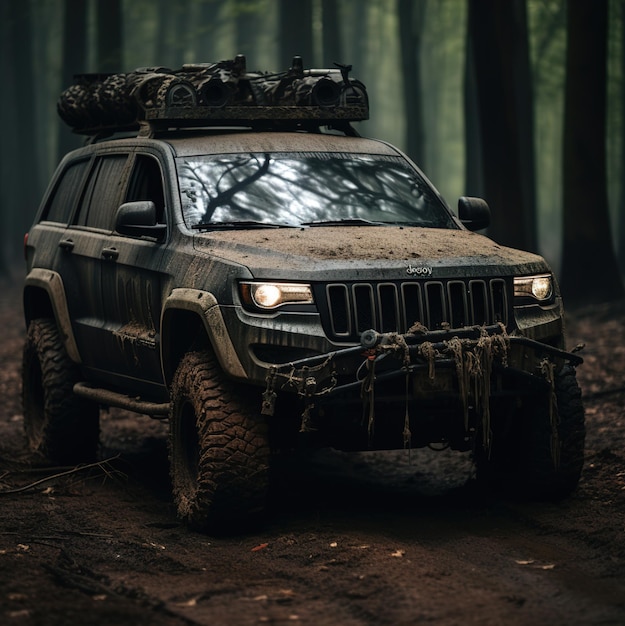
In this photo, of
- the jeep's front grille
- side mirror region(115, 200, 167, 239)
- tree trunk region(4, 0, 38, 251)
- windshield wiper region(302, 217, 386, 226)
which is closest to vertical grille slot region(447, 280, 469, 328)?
the jeep's front grille

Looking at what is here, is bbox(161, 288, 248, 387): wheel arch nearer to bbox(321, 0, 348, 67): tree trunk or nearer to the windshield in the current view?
the windshield

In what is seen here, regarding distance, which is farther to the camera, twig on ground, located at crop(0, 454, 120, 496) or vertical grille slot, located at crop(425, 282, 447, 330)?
twig on ground, located at crop(0, 454, 120, 496)

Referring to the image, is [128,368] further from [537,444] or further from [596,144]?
[596,144]

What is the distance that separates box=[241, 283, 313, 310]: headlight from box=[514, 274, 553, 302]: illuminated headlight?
4.26 feet

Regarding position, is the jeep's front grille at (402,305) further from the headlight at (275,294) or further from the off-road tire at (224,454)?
the off-road tire at (224,454)

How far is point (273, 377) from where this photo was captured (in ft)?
21.9

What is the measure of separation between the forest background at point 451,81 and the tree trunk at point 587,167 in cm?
2

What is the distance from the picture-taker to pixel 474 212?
331 inches

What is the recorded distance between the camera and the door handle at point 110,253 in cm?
847

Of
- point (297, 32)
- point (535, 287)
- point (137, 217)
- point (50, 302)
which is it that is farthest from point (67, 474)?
point (297, 32)

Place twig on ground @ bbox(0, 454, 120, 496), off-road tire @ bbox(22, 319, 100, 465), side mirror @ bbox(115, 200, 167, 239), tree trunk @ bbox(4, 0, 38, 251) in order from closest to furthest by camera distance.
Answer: side mirror @ bbox(115, 200, 167, 239), twig on ground @ bbox(0, 454, 120, 496), off-road tire @ bbox(22, 319, 100, 465), tree trunk @ bbox(4, 0, 38, 251)

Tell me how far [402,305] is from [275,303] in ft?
2.18

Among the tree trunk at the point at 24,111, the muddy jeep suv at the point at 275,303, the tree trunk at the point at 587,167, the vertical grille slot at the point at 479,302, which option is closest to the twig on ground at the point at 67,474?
the muddy jeep suv at the point at 275,303

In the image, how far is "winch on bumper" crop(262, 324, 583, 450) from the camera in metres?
6.66
